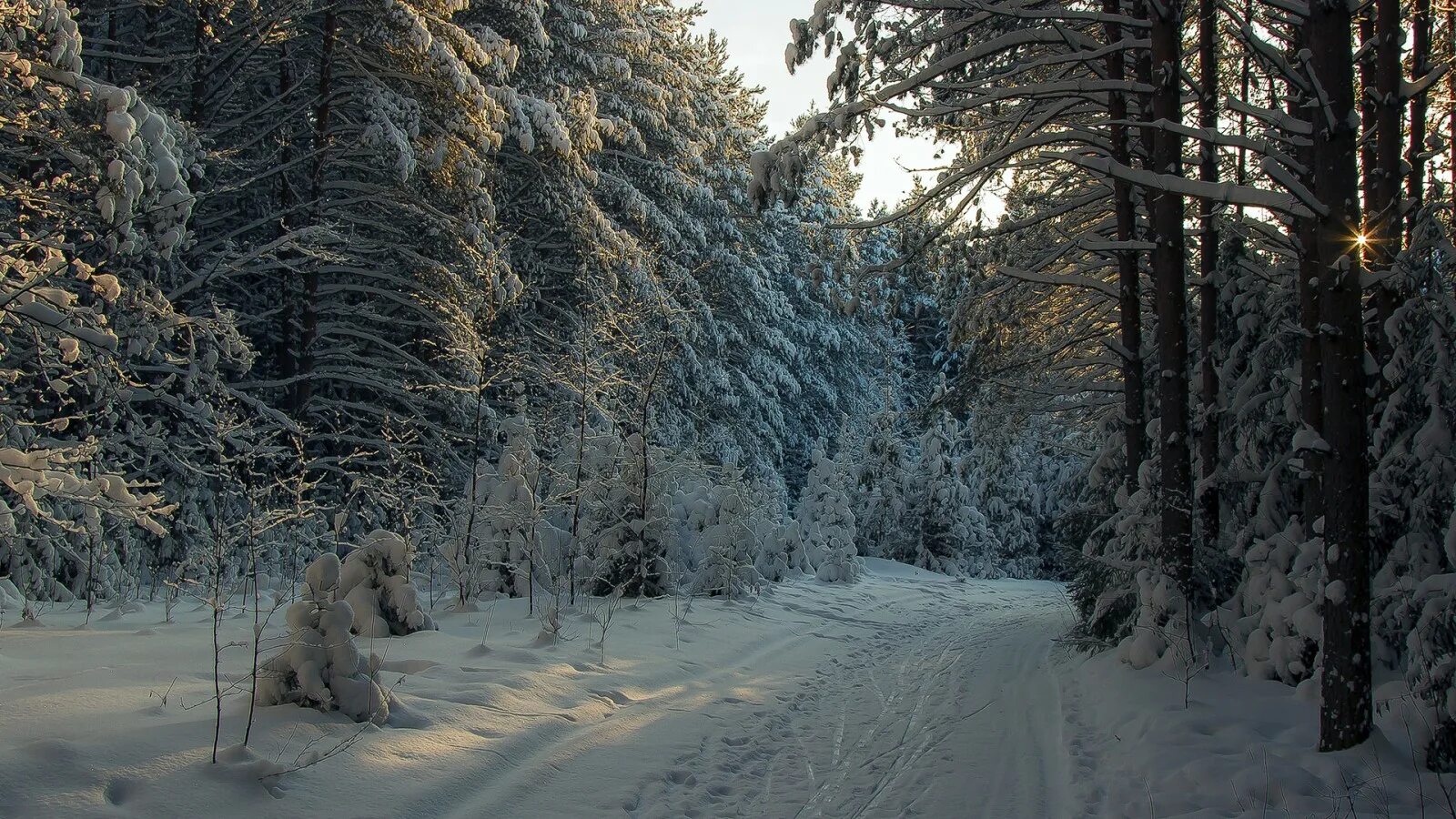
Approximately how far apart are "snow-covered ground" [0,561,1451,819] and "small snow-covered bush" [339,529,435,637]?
0.22m

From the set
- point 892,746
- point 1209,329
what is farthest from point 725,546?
point 892,746

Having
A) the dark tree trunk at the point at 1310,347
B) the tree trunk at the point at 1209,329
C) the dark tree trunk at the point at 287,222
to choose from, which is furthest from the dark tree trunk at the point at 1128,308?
the dark tree trunk at the point at 287,222

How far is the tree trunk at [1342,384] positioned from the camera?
4.93m

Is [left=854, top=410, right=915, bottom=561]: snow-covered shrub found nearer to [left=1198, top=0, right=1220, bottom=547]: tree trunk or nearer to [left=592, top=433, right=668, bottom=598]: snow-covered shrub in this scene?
[left=592, top=433, right=668, bottom=598]: snow-covered shrub

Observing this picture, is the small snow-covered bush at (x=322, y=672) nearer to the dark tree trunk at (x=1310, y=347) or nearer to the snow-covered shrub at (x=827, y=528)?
the dark tree trunk at (x=1310, y=347)

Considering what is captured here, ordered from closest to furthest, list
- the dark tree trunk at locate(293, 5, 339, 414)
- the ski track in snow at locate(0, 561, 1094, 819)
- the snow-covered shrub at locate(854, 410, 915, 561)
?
the ski track in snow at locate(0, 561, 1094, 819), the dark tree trunk at locate(293, 5, 339, 414), the snow-covered shrub at locate(854, 410, 915, 561)

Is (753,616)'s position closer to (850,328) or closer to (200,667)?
(200,667)

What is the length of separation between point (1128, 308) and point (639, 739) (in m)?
7.02

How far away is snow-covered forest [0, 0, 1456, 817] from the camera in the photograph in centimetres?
498


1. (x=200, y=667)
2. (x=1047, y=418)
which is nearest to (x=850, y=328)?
(x=1047, y=418)

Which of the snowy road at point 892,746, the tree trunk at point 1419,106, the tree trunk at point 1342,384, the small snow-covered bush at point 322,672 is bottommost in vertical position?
the snowy road at point 892,746

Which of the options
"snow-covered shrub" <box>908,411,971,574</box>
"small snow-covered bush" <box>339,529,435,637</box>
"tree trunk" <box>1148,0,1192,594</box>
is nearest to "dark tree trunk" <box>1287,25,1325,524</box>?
"tree trunk" <box>1148,0,1192,594</box>

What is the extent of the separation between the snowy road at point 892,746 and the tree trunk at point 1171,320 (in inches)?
70.8

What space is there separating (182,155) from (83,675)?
22.4 ft
